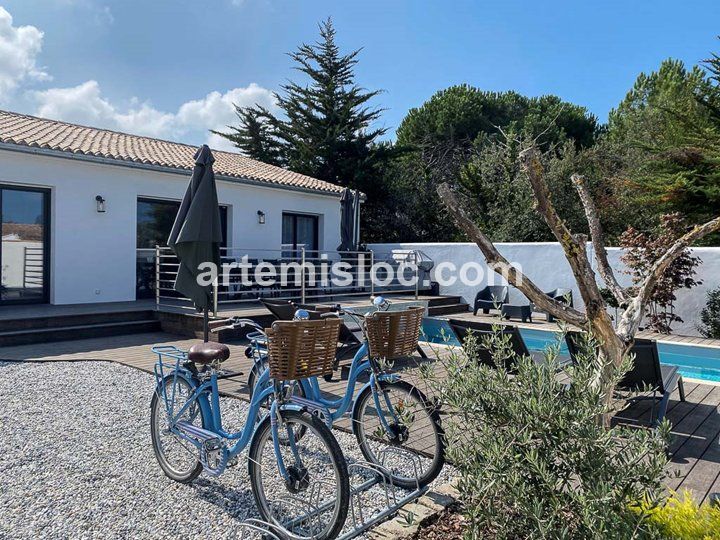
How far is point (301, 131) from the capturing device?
24562 mm

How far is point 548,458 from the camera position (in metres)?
1.97

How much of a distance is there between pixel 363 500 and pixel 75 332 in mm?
7761

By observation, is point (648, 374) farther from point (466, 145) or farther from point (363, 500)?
point (466, 145)

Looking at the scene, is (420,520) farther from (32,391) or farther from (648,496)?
(32,391)

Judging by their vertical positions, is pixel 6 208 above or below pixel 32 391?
above

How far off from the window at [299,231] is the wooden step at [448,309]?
4.51m

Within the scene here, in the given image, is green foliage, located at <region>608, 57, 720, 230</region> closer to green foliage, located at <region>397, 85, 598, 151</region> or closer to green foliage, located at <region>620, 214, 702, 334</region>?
green foliage, located at <region>620, 214, 702, 334</region>

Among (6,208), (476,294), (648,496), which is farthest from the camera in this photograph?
(476,294)

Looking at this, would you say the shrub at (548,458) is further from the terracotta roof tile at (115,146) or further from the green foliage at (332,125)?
the green foliage at (332,125)

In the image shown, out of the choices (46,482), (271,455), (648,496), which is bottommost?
(46,482)

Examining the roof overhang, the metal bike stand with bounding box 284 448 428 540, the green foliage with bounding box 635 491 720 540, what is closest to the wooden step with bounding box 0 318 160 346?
the roof overhang

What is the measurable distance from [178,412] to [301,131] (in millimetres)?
22332

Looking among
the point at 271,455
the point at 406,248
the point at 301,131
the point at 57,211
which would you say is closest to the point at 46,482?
the point at 271,455

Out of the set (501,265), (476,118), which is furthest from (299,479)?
(476,118)
